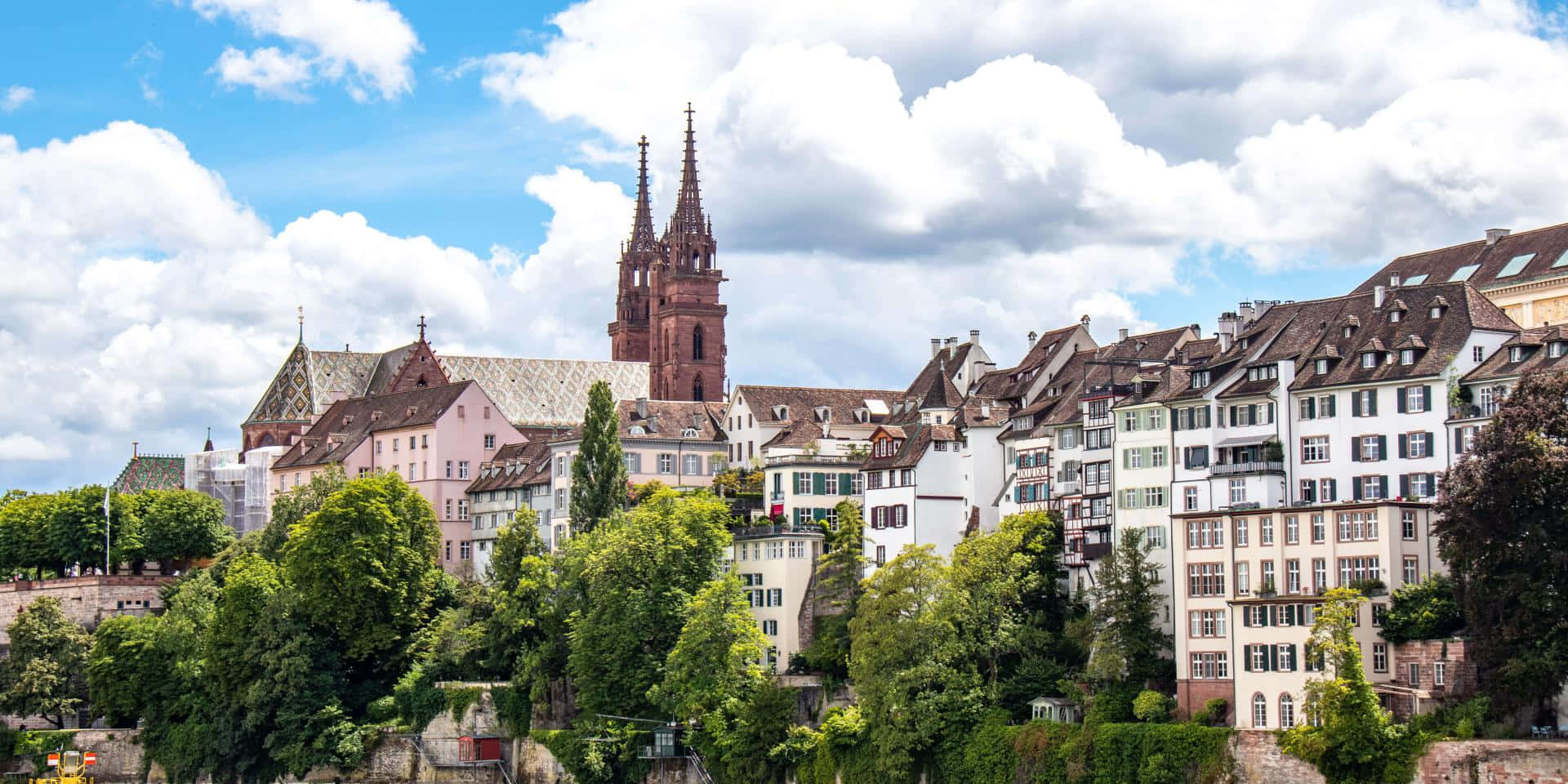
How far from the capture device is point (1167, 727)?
8225cm

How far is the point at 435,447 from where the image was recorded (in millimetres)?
146625

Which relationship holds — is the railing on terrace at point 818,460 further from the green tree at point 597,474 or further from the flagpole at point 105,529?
the flagpole at point 105,529

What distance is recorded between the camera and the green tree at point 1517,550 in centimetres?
7469

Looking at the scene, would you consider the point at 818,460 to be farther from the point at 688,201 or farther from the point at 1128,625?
the point at 688,201

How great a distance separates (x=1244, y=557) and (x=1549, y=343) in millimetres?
13466

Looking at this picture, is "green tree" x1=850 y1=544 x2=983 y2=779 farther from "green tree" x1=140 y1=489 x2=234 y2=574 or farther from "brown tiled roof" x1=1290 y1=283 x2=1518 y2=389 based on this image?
"green tree" x1=140 y1=489 x2=234 y2=574

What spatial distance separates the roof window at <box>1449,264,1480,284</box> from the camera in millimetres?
102812

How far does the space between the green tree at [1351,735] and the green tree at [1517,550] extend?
366 cm

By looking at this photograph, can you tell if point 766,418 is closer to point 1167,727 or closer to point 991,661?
point 991,661

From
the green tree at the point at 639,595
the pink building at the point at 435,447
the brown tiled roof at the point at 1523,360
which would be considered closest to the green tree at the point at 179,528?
the pink building at the point at 435,447

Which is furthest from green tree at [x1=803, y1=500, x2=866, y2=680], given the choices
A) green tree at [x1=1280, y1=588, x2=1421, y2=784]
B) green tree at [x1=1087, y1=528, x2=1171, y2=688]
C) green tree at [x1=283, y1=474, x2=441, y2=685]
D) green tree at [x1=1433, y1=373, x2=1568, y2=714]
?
green tree at [x1=1433, y1=373, x2=1568, y2=714]

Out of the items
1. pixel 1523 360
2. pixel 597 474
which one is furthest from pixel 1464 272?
pixel 597 474

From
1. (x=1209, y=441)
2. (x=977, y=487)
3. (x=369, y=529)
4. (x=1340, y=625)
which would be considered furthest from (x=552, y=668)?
(x=1340, y=625)

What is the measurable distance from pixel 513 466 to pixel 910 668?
183ft
